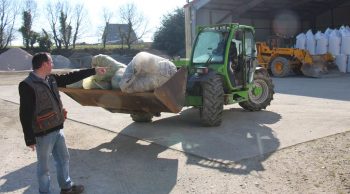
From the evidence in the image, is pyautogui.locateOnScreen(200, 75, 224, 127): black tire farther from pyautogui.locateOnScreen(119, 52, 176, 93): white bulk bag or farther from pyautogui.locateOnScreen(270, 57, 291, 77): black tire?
pyautogui.locateOnScreen(270, 57, 291, 77): black tire

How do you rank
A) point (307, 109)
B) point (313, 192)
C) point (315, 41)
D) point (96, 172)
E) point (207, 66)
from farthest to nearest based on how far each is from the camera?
point (315, 41) → point (307, 109) → point (207, 66) → point (96, 172) → point (313, 192)

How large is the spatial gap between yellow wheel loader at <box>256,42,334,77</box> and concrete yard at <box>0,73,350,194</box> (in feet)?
37.1

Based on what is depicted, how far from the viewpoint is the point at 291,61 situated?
22328 mm

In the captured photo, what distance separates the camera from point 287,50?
2217 centimetres

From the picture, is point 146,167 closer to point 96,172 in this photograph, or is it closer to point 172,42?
point 96,172

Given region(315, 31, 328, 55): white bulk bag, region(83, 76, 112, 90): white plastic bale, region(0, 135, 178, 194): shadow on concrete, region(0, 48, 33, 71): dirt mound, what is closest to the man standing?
region(0, 135, 178, 194): shadow on concrete

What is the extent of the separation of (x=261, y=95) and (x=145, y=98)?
15.2 ft

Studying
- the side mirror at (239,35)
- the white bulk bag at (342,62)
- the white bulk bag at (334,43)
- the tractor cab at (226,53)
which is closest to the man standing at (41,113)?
the tractor cab at (226,53)

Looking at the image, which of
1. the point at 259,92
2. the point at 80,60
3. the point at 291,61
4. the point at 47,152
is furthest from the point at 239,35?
the point at 80,60

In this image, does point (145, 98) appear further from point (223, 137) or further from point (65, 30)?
point (65, 30)

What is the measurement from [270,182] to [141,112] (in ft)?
10.5

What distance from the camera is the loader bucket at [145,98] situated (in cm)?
723

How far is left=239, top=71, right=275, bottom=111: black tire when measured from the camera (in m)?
10.9

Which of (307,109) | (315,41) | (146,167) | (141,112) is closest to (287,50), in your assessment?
(315,41)
